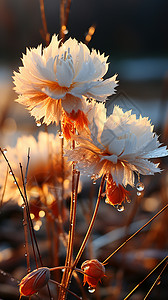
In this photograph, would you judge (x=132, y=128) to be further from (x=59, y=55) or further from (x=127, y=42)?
(x=127, y=42)

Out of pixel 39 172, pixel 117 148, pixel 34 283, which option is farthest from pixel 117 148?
pixel 39 172

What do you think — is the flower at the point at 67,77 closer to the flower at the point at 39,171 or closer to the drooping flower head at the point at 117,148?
the drooping flower head at the point at 117,148

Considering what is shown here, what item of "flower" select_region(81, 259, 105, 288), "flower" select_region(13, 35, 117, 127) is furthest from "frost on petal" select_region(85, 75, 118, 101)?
"flower" select_region(81, 259, 105, 288)

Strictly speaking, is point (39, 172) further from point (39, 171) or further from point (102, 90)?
point (102, 90)

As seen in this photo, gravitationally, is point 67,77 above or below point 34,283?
above

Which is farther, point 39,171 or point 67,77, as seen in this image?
point 39,171

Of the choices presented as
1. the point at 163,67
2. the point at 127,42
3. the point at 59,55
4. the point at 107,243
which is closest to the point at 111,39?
the point at 127,42

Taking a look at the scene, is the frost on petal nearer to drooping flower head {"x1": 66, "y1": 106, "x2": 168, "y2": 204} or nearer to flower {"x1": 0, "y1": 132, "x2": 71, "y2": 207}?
drooping flower head {"x1": 66, "y1": 106, "x2": 168, "y2": 204}
